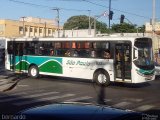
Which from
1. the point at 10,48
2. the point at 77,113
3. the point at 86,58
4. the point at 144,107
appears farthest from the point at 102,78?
the point at 77,113

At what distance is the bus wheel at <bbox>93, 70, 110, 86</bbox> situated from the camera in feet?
69.0

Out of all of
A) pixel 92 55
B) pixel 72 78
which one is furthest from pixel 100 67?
pixel 72 78

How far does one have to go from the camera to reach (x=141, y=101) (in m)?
15.6

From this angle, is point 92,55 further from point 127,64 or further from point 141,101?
point 141,101

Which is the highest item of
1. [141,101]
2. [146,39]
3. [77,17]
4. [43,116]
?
[77,17]

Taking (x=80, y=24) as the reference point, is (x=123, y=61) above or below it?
below

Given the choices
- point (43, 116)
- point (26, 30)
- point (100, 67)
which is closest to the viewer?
point (43, 116)

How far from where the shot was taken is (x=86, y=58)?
2216 centimetres

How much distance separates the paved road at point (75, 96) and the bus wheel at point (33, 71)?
2.77m

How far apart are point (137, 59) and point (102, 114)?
1573 cm

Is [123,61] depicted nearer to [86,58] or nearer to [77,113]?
[86,58]

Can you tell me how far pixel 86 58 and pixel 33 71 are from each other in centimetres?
481

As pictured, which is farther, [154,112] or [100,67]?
[100,67]

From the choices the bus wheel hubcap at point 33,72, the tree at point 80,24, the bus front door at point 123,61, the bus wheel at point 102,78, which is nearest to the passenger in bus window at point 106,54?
the bus front door at point 123,61
